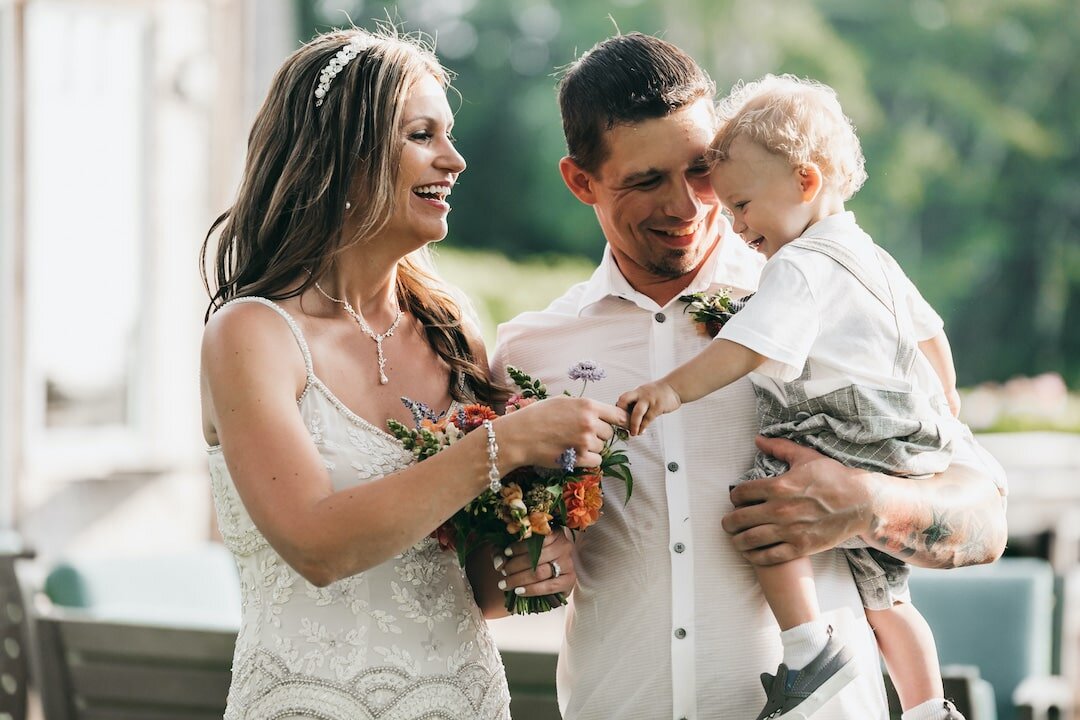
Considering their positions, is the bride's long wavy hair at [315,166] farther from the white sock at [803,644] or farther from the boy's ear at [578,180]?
the white sock at [803,644]

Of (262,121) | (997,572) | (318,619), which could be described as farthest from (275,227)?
(997,572)

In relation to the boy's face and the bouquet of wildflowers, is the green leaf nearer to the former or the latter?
the bouquet of wildflowers

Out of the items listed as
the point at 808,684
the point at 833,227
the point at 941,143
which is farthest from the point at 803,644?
the point at 941,143

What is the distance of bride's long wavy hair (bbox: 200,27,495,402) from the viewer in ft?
8.60

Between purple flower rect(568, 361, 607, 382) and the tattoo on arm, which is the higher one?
purple flower rect(568, 361, 607, 382)

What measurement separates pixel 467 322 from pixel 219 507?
2.24 ft

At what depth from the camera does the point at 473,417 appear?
2467 millimetres

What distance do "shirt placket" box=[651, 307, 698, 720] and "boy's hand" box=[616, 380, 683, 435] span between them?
329mm

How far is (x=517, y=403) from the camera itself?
2.53m

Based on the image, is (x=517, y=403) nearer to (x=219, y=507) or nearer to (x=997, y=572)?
(x=219, y=507)

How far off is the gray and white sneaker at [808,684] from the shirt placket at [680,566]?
17 cm

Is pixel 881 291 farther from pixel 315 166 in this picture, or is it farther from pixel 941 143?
pixel 941 143

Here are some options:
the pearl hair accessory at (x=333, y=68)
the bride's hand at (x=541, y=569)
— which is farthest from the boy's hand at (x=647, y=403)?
the pearl hair accessory at (x=333, y=68)

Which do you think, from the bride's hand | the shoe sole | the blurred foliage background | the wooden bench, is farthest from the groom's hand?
the blurred foliage background
